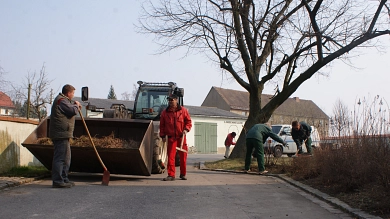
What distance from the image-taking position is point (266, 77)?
15961 mm

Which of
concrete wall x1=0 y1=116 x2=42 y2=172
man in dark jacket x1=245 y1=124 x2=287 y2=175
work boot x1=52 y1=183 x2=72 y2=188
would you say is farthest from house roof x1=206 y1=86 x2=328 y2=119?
work boot x1=52 y1=183 x2=72 y2=188

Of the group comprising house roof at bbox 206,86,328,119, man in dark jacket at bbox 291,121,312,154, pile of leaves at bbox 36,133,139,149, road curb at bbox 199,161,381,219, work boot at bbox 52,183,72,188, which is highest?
house roof at bbox 206,86,328,119

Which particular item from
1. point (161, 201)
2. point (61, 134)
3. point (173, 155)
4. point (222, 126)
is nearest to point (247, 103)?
point (222, 126)

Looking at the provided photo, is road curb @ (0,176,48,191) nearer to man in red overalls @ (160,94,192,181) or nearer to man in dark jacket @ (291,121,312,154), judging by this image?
man in red overalls @ (160,94,192,181)

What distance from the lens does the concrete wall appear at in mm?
9367

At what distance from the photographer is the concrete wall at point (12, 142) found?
937 centimetres

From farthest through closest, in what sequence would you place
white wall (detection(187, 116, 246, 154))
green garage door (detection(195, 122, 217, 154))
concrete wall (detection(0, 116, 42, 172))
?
1. white wall (detection(187, 116, 246, 154))
2. green garage door (detection(195, 122, 217, 154))
3. concrete wall (detection(0, 116, 42, 172))

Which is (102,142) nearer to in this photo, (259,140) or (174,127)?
(174,127)

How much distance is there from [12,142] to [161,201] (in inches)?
194

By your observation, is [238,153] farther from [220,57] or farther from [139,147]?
[139,147]

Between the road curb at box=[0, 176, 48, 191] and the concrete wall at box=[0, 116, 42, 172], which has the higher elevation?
the concrete wall at box=[0, 116, 42, 172]

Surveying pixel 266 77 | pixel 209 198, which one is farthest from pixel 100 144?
pixel 266 77

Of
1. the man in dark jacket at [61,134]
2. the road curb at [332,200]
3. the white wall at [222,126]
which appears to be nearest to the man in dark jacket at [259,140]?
the road curb at [332,200]

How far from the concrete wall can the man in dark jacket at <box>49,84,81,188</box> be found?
2117 millimetres
